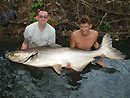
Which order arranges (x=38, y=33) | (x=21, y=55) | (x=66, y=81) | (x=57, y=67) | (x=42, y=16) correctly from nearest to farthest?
(x=66, y=81)
(x=57, y=67)
(x=21, y=55)
(x=42, y=16)
(x=38, y=33)

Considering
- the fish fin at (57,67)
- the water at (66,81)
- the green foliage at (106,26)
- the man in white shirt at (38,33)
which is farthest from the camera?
the green foliage at (106,26)

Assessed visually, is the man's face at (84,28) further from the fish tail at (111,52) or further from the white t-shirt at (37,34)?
the white t-shirt at (37,34)

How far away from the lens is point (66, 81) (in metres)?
4.38

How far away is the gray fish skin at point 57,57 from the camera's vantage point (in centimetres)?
465

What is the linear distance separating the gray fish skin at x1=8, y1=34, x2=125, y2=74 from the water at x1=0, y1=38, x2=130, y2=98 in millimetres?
187

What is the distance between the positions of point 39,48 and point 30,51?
238 mm

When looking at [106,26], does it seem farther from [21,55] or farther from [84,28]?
[21,55]

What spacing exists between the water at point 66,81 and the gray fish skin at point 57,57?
0.61 feet

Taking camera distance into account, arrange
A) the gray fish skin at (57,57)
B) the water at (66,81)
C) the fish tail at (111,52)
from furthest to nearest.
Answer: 1. the fish tail at (111,52)
2. the gray fish skin at (57,57)
3. the water at (66,81)

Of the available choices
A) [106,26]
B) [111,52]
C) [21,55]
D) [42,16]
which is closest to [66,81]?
[21,55]

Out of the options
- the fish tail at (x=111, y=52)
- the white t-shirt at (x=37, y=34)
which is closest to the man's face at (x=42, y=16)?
the white t-shirt at (x=37, y=34)

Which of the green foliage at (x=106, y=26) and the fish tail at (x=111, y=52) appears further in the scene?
the green foliage at (x=106, y=26)

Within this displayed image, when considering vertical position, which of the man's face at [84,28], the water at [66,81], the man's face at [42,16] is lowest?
the water at [66,81]

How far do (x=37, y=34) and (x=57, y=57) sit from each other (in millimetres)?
1071
